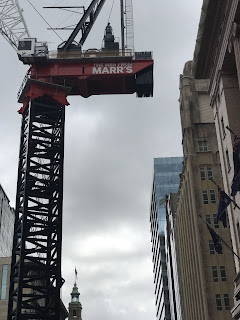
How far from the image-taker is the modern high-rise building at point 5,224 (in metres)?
156

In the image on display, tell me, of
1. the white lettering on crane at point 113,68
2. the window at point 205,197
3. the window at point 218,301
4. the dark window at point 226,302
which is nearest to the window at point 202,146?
the window at point 205,197

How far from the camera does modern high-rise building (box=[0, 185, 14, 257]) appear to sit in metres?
156

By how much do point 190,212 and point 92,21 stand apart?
3690cm

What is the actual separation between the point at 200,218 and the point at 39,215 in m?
28.2

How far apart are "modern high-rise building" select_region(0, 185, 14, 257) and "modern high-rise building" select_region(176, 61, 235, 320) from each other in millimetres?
64516

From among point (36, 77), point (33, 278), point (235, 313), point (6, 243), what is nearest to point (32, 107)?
point (36, 77)

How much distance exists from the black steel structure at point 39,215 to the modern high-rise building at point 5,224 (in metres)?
80.1

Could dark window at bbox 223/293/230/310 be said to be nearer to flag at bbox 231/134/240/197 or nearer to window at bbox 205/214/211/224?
window at bbox 205/214/211/224

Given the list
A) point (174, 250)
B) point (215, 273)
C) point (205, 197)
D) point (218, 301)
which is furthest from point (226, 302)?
point (174, 250)

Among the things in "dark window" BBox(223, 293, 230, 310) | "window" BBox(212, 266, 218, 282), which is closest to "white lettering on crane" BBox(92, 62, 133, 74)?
"window" BBox(212, 266, 218, 282)

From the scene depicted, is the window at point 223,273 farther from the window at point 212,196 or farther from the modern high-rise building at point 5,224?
the modern high-rise building at point 5,224

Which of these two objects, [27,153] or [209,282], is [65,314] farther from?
[27,153]

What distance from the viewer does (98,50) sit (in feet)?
270

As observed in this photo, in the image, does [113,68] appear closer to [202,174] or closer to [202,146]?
[202,174]
